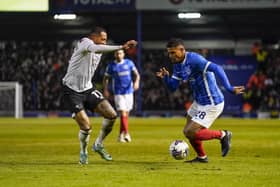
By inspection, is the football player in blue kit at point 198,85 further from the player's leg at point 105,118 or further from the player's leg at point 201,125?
the player's leg at point 105,118

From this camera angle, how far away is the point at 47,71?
4500 cm

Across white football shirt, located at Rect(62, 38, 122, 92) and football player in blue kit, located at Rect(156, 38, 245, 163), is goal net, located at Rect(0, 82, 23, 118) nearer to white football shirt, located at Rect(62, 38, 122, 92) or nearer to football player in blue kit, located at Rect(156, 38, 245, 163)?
white football shirt, located at Rect(62, 38, 122, 92)

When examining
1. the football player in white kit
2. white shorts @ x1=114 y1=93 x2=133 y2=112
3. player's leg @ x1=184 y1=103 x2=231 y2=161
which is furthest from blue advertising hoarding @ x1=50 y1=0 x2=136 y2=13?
player's leg @ x1=184 y1=103 x2=231 y2=161

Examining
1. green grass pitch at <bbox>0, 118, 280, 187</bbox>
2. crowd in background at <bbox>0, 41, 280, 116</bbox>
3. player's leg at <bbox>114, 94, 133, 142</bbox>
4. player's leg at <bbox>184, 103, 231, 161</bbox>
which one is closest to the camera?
green grass pitch at <bbox>0, 118, 280, 187</bbox>

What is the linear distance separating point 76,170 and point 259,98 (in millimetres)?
29404

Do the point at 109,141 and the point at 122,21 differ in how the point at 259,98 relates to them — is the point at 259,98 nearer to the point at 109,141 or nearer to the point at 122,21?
the point at 122,21

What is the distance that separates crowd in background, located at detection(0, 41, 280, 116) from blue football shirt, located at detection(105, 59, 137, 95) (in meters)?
18.7

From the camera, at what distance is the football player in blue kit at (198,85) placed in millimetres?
12117

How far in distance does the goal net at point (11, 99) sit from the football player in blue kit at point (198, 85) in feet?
87.9

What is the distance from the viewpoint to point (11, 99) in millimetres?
38844

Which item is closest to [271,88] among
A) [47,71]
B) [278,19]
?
[278,19]

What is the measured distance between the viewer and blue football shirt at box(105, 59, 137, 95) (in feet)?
64.8

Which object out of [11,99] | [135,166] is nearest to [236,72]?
[11,99]

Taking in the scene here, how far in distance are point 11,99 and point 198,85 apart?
2761cm
